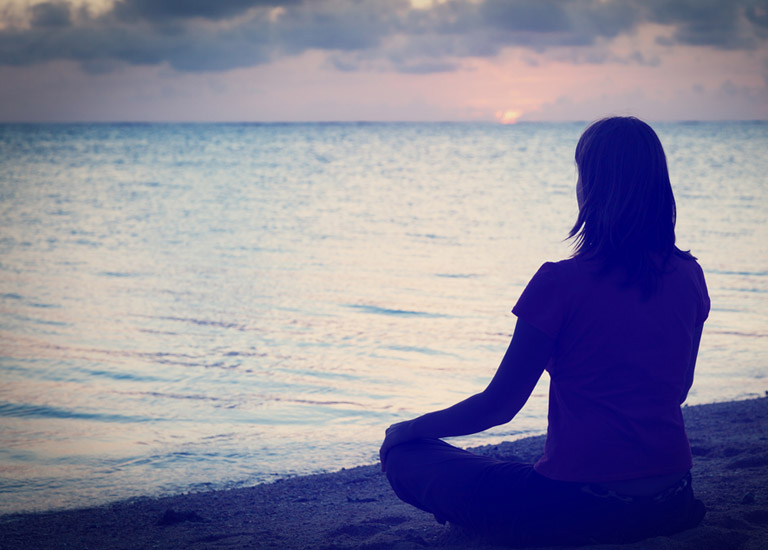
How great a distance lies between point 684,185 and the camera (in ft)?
111

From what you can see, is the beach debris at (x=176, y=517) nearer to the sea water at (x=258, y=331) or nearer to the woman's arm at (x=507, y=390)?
the sea water at (x=258, y=331)

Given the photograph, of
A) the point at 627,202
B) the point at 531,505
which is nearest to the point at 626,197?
the point at 627,202

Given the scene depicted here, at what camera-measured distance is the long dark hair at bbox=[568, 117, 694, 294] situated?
2463 millimetres

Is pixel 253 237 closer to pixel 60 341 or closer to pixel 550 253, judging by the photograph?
pixel 550 253

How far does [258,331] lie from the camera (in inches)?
384

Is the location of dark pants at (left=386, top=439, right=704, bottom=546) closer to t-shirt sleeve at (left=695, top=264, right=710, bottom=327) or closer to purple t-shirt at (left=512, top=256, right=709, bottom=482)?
purple t-shirt at (left=512, top=256, right=709, bottom=482)

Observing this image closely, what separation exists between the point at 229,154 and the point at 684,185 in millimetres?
48685

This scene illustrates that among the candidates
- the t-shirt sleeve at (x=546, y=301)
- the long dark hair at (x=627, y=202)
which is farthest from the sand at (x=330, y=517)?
the long dark hair at (x=627, y=202)

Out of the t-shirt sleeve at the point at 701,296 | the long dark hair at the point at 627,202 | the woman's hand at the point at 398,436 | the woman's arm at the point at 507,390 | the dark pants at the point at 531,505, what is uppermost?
the long dark hair at the point at 627,202

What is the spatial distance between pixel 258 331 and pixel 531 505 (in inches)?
294

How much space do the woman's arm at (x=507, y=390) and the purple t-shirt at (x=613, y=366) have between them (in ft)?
0.17

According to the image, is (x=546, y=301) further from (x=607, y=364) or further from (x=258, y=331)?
(x=258, y=331)

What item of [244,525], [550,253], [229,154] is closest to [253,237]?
[550,253]

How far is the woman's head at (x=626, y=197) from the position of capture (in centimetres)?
247
